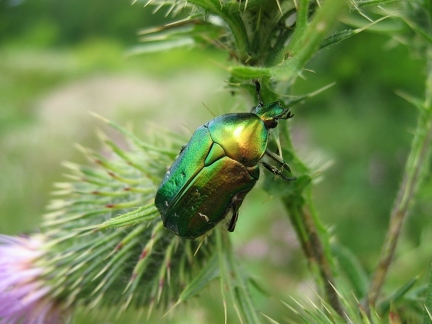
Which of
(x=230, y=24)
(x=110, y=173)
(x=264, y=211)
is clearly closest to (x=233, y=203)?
(x=230, y=24)

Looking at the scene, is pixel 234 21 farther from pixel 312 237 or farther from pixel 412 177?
pixel 412 177

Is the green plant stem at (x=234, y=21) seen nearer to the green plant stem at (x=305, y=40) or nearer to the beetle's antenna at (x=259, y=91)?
the beetle's antenna at (x=259, y=91)

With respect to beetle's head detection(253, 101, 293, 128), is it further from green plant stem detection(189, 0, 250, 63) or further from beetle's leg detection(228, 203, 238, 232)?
beetle's leg detection(228, 203, 238, 232)

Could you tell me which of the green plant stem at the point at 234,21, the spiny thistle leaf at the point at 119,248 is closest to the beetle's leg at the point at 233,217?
the spiny thistle leaf at the point at 119,248

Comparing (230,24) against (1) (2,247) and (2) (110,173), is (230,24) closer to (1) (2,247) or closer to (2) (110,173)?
(2) (110,173)

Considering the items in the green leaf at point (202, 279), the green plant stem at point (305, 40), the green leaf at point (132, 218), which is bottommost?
the green leaf at point (202, 279)

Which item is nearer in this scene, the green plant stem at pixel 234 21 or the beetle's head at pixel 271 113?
the green plant stem at pixel 234 21

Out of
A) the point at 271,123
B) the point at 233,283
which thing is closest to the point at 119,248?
the point at 233,283
